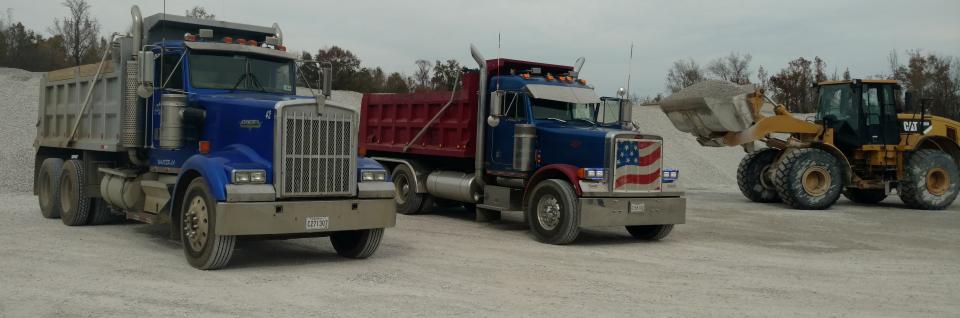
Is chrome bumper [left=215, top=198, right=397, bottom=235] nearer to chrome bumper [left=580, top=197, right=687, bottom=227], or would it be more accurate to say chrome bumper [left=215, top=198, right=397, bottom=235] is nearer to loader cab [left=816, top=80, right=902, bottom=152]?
chrome bumper [left=580, top=197, right=687, bottom=227]

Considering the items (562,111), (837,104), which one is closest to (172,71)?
(562,111)

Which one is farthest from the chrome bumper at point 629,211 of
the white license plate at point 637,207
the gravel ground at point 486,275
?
the gravel ground at point 486,275

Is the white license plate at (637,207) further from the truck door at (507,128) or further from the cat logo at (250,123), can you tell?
the cat logo at (250,123)

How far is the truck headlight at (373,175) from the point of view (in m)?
9.17

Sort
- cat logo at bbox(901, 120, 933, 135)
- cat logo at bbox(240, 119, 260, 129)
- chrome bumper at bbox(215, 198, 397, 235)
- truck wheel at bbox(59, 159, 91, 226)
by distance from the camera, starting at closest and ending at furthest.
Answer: chrome bumper at bbox(215, 198, 397, 235)
cat logo at bbox(240, 119, 260, 129)
truck wheel at bbox(59, 159, 91, 226)
cat logo at bbox(901, 120, 933, 135)

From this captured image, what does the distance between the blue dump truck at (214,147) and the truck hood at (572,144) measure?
3.50 meters

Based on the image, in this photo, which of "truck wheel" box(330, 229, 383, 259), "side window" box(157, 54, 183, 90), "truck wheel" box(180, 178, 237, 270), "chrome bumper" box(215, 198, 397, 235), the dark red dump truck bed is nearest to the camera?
"chrome bumper" box(215, 198, 397, 235)

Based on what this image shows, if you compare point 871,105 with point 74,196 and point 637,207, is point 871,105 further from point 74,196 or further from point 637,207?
point 74,196

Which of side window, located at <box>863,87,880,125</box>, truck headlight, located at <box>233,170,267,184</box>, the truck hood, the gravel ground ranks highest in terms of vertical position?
side window, located at <box>863,87,880,125</box>

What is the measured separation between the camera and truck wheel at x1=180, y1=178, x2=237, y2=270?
8438 mm

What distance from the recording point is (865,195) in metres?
20.9

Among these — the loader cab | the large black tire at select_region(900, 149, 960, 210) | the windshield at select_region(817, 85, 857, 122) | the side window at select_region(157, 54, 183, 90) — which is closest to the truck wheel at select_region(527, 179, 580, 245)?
the side window at select_region(157, 54, 183, 90)

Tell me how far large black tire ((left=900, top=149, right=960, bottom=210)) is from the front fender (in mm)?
15683

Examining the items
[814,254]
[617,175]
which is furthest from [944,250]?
[617,175]
